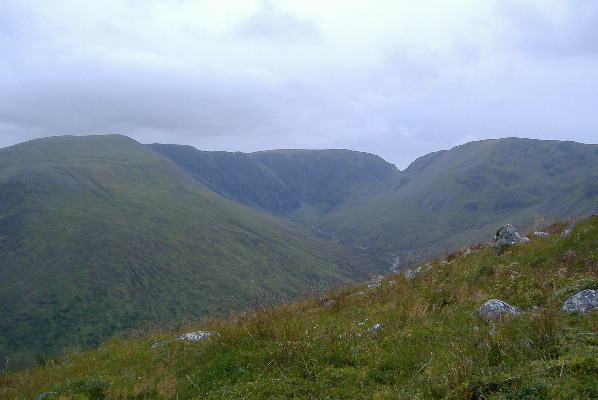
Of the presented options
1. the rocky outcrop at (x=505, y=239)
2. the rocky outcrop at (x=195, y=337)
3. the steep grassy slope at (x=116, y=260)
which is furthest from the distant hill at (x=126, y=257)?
the rocky outcrop at (x=195, y=337)

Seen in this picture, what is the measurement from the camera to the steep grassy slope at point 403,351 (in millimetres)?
5949

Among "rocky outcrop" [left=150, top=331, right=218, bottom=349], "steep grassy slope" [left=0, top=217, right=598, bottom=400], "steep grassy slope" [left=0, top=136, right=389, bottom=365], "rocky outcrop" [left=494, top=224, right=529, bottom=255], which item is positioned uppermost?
"rocky outcrop" [left=494, top=224, right=529, bottom=255]

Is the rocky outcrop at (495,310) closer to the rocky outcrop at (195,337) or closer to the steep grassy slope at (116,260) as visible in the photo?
the rocky outcrop at (195,337)

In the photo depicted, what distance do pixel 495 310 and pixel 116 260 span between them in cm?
A: 13022

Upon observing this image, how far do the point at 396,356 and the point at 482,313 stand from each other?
2.67 meters

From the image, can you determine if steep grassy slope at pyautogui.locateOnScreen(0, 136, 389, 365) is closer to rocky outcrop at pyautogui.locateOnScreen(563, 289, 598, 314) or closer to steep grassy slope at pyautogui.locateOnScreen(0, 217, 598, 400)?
steep grassy slope at pyautogui.locateOnScreen(0, 217, 598, 400)

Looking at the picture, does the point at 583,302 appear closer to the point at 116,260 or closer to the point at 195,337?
the point at 195,337

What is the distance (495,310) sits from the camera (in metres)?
8.86

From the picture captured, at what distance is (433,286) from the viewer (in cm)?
1309

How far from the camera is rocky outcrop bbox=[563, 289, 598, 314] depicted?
26.1 feet

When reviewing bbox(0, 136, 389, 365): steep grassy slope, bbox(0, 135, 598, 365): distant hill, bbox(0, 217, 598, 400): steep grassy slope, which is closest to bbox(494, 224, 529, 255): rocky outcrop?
bbox(0, 217, 598, 400): steep grassy slope

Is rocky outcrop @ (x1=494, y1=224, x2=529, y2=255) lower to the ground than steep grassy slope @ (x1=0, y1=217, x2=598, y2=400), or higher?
higher

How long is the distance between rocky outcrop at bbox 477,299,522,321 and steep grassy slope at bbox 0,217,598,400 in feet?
0.94

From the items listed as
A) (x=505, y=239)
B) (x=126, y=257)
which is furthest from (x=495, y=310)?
(x=126, y=257)
